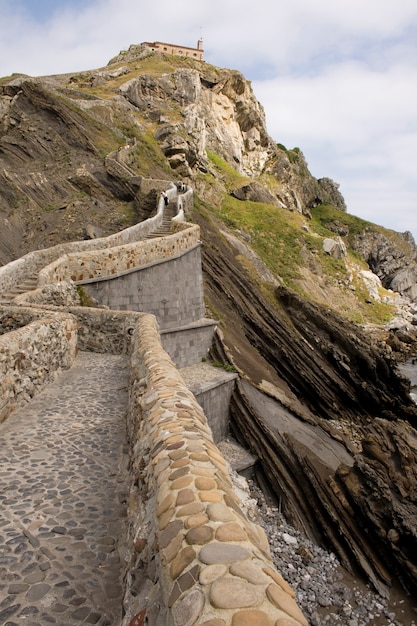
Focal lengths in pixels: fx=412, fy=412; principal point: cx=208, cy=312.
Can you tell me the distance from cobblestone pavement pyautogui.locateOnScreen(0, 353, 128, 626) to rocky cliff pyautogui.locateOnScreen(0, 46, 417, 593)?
9363 millimetres

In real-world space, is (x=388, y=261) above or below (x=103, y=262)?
above

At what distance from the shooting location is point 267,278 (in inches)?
1148

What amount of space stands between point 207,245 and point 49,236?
843cm

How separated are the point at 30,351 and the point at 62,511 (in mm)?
3673

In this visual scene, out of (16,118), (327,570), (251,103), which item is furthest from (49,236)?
(251,103)

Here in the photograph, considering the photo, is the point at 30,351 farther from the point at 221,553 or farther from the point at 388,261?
the point at 388,261

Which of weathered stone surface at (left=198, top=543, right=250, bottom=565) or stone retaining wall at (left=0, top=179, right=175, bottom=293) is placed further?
stone retaining wall at (left=0, top=179, right=175, bottom=293)

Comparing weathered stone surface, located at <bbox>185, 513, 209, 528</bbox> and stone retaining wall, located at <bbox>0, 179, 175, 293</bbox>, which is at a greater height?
stone retaining wall, located at <bbox>0, 179, 175, 293</bbox>

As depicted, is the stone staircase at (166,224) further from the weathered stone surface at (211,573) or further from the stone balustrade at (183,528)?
the weathered stone surface at (211,573)

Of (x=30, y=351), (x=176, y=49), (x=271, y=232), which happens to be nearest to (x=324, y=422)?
(x=30, y=351)

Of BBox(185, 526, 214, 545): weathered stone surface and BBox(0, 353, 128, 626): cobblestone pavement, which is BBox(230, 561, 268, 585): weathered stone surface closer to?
BBox(185, 526, 214, 545): weathered stone surface

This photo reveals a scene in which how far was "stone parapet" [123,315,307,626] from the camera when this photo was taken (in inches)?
63.6

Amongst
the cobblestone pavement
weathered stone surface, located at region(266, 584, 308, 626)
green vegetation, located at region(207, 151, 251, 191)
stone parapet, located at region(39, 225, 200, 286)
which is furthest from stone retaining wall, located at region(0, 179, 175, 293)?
green vegetation, located at region(207, 151, 251, 191)

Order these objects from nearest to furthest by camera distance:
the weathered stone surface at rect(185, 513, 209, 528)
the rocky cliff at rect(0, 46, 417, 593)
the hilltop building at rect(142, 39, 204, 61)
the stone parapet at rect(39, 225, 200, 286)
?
the weathered stone surface at rect(185, 513, 209, 528) < the stone parapet at rect(39, 225, 200, 286) < the rocky cliff at rect(0, 46, 417, 593) < the hilltop building at rect(142, 39, 204, 61)
